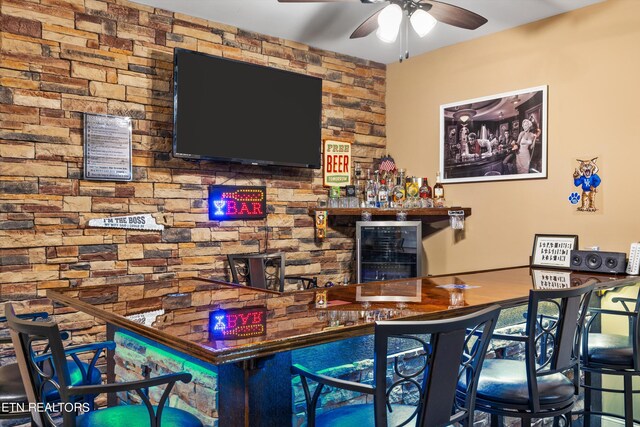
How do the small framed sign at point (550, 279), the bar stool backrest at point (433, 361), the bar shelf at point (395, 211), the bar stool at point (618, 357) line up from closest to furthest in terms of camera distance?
the bar stool backrest at point (433, 361)
the bar stool at point (618, 357)
the small framed sign at point (550, 279)
the bar shelf at point (395, 211)

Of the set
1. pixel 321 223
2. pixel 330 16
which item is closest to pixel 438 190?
pixel 321 223

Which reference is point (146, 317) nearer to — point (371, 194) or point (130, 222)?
point (130, 222)

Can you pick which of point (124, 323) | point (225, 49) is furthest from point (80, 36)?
point (124, 323)

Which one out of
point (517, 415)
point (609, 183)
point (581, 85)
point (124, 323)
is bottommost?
point (517, 415)

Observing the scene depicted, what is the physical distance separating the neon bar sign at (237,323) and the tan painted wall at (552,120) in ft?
9.08

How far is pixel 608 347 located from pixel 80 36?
351 centimetres

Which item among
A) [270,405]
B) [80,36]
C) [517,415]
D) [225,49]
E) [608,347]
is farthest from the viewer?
[225,49]

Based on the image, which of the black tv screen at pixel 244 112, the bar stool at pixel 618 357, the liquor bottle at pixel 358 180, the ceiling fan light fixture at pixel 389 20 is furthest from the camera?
the liquor bottle at pixel 358 180

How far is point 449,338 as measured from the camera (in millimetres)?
1373

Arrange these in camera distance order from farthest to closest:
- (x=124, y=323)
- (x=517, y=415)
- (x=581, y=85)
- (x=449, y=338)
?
(x=581, y=85), (x=517, y=415), (x=124, y=323), (x=449, y=338)

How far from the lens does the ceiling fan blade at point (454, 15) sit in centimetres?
297

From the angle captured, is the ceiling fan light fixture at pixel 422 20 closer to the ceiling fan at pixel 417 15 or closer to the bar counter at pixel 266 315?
the ceiling fan at pixel 417 15

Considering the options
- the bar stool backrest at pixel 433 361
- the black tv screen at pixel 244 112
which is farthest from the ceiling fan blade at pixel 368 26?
the bar stool backrest at pixel 433 361

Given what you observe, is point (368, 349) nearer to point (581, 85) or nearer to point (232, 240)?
point (232, 240)
